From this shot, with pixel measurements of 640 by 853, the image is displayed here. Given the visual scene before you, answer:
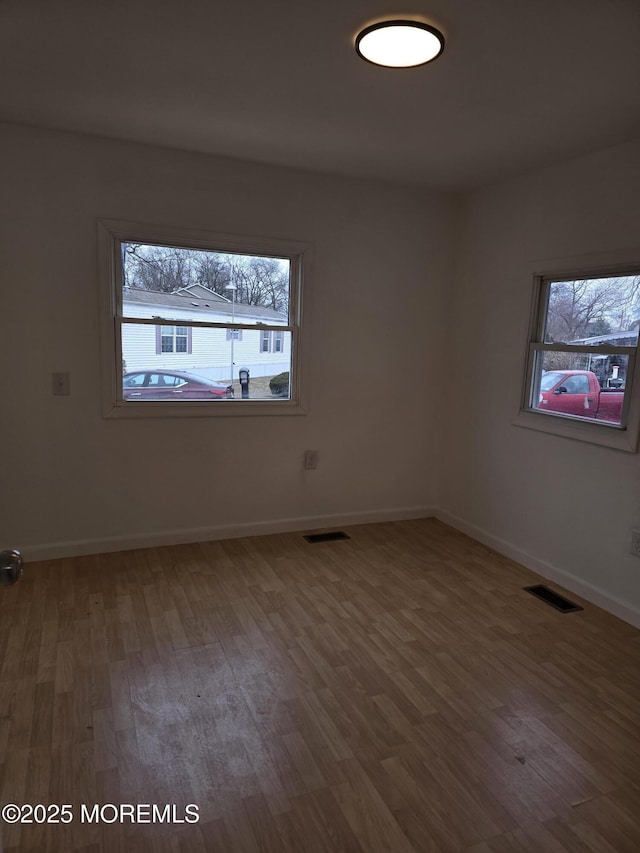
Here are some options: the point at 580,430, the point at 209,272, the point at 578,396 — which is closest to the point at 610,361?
the point at 578,396

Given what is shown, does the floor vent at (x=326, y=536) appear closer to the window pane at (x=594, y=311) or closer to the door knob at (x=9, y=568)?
the window pane at (x=594, y=311)

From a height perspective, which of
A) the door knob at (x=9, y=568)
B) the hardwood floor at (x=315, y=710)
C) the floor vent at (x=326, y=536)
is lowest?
the hardwood floor at (x=315, y=710)

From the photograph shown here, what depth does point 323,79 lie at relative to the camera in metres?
2.28

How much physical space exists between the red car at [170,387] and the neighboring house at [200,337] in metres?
0.04

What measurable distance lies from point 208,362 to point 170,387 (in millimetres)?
294

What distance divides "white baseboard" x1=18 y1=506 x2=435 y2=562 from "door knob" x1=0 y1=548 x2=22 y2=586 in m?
2.49

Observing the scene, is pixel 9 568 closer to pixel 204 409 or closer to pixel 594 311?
pixel 204 409

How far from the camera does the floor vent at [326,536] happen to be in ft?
12.7

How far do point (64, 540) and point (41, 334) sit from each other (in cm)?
125

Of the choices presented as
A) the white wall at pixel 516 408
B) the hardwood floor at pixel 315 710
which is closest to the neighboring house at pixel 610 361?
the white wall at pixel 516 408

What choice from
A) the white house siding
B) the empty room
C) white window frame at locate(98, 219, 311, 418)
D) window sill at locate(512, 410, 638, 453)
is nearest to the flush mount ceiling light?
the empty room

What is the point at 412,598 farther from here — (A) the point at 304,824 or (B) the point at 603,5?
(B) the point at 603,5

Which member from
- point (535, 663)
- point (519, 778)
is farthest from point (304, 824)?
point (535, 663)

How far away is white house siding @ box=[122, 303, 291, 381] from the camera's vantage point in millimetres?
3422
